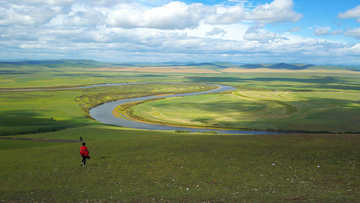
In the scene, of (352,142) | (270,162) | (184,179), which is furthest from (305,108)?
(184,179)

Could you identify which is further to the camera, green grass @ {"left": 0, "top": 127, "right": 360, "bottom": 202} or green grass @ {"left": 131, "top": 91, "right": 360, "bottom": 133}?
green grass @ {"left": 131, "top": 91, "right": 360, "bottom": 133}

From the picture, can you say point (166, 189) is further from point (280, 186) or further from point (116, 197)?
point (280, 186)

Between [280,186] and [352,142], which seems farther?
[352,142]

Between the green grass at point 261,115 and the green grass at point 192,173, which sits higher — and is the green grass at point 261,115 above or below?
below

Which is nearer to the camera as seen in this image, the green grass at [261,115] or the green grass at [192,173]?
the green grass at [192,173]

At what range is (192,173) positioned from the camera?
18453mm

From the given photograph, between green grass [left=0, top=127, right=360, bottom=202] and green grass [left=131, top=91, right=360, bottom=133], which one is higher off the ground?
green grass [left=0, top=127, right=360, bottom=202]

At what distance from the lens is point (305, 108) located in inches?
3428

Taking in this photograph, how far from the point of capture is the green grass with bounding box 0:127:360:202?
48.0ft

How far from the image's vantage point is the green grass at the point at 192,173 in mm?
14617

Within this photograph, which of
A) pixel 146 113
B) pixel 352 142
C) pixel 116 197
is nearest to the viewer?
pixel 116 197

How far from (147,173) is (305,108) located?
81375mm

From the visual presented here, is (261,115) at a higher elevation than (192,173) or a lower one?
lower

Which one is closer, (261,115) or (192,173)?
(192,173)
